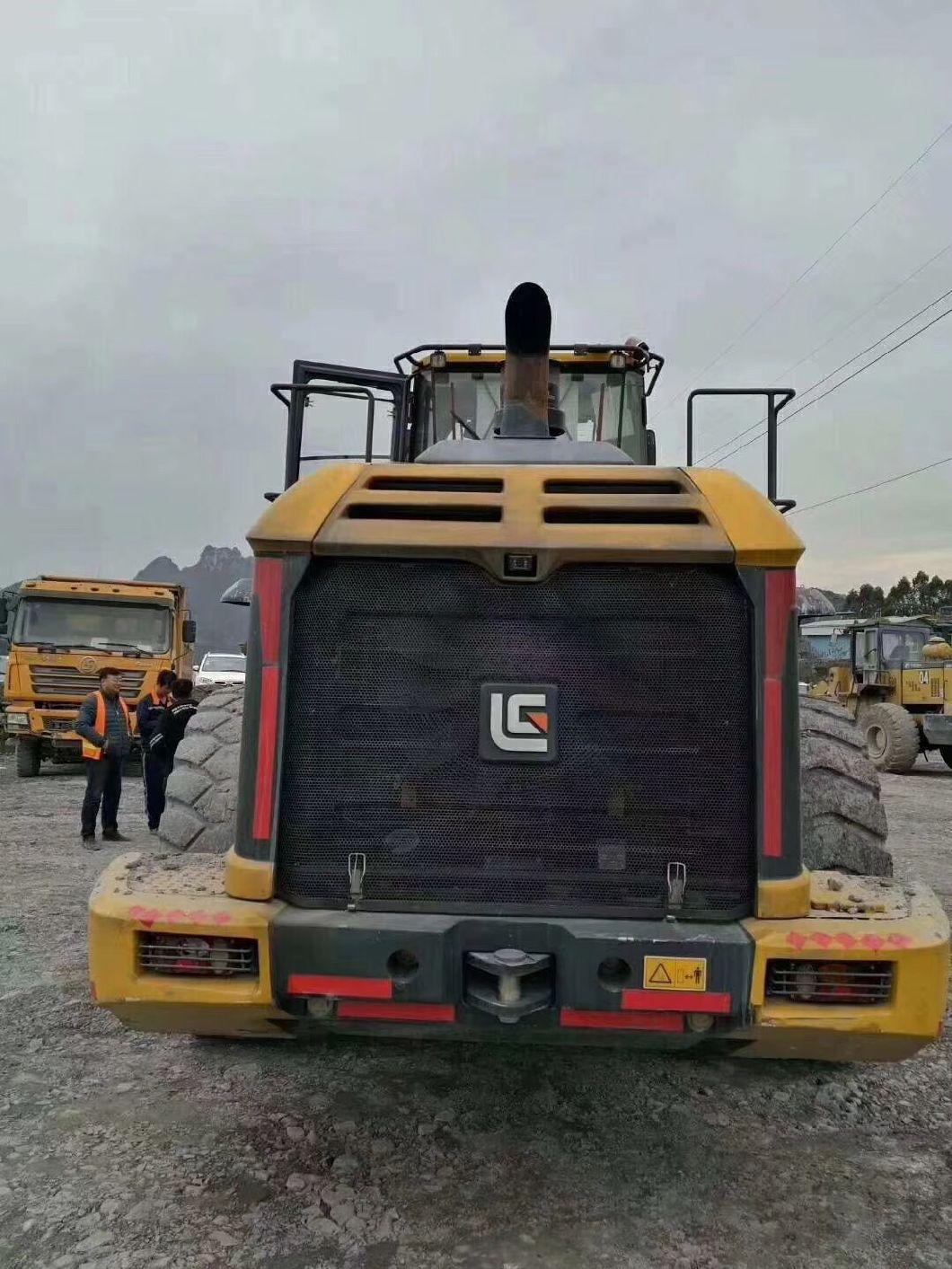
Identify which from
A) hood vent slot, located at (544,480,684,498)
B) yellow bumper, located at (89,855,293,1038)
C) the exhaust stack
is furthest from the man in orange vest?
hood vent slot, located at (544,480,684,498)

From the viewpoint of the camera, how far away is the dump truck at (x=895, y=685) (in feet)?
52.3

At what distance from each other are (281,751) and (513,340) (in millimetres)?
1966

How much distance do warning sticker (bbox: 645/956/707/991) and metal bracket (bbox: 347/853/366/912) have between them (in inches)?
29.2

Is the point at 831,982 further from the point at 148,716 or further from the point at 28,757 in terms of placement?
the point at 28,757

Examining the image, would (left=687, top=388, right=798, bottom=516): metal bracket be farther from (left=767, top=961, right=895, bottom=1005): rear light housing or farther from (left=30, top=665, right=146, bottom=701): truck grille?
(left=30, top=665, right=146, bottom=701): truck grille

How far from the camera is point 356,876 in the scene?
8.66 feet

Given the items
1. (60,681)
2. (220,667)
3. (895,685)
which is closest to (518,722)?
(60,681)

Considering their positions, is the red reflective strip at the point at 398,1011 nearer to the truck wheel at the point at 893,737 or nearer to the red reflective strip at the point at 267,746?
the red reflective strip at the point at 267,746

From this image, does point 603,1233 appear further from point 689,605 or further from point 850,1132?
point 689,605

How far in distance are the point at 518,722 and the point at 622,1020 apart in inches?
30.7

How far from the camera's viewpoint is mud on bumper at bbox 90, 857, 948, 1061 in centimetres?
244

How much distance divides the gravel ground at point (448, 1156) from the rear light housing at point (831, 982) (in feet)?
2.21

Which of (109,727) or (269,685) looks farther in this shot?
(109,727)

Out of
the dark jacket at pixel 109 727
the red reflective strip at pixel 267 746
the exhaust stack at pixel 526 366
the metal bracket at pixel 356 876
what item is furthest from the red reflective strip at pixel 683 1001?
the dark jacket at pixel 109 727
